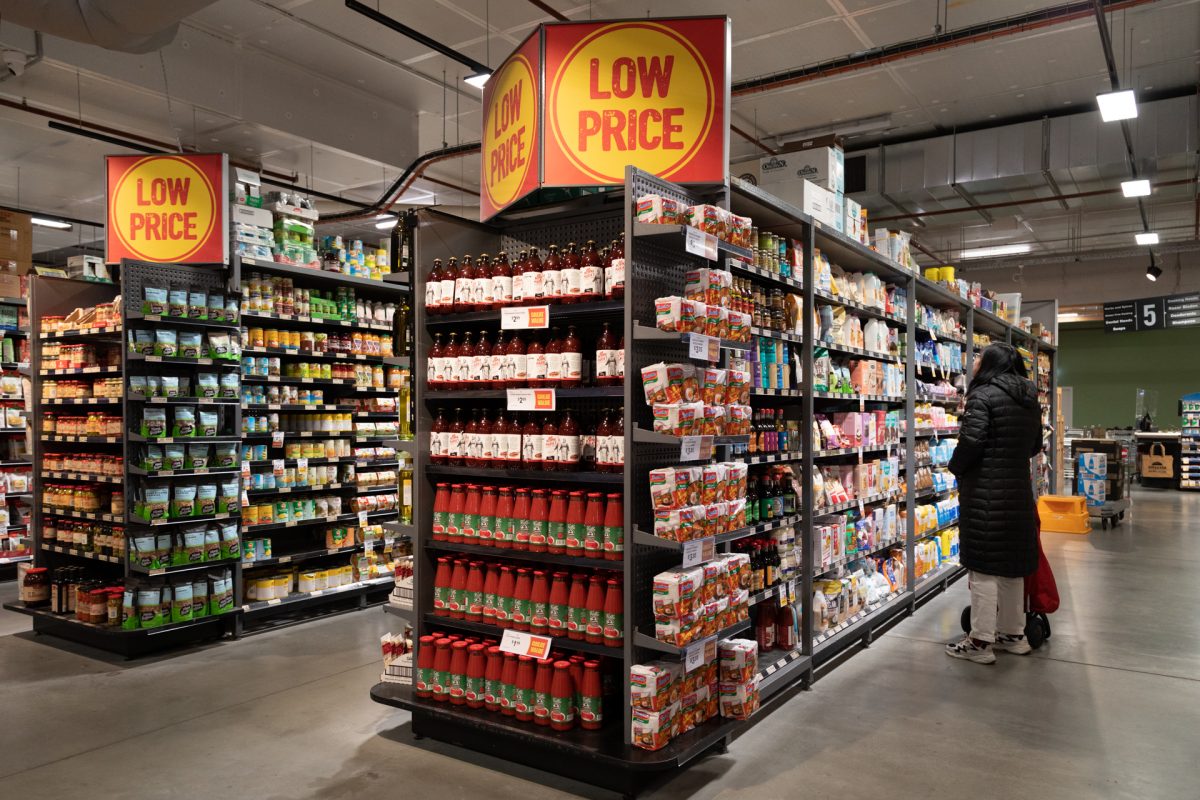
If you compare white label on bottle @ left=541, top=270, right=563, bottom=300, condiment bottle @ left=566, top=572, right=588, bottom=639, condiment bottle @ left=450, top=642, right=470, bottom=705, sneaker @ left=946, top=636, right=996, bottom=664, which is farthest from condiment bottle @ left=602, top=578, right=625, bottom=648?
sneaker @ left=946, top=636, right=996, bottom=664

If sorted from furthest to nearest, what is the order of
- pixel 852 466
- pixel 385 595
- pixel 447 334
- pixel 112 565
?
1. pixel 385 595
2. pixel 112 565
3. pixel 852 466
4. pixel 447 334

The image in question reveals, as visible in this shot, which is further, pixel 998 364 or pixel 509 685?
pixel 998 364

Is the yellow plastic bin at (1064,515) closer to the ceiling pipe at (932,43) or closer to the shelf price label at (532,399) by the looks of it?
the ceiling pipe at (932,43)

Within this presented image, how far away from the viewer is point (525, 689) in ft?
11.7

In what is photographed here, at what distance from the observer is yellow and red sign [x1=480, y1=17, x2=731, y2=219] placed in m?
3.64

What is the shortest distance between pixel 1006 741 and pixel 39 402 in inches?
269

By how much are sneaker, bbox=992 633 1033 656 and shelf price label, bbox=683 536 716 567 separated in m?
2.98

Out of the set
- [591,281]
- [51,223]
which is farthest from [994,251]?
[51,223]

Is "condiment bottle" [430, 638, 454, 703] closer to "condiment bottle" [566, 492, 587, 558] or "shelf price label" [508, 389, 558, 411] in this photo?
"condiment bottle" [566, 492, 587, 558]

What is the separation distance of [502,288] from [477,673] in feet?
5.89

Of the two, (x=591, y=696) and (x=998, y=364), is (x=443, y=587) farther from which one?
(x=998, y=364)

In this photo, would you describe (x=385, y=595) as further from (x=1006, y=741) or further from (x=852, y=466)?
(x=1006, y=741)

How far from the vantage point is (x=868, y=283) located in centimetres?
574

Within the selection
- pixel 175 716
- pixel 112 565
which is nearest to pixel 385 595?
pixel 112 565
